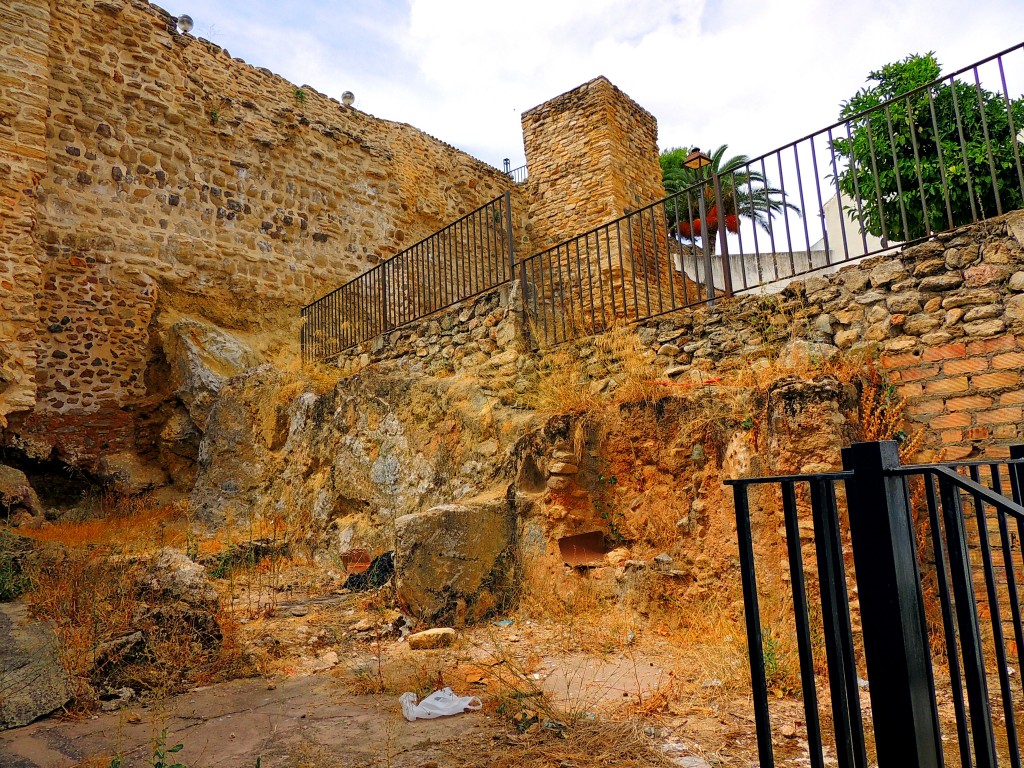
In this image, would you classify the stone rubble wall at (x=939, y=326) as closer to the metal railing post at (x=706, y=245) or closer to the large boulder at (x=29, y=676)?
the metal railing post at (x=706, y=245)

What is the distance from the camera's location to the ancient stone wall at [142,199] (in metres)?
8.88

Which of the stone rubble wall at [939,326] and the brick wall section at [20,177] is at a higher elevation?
the brick wall section at [20,177]

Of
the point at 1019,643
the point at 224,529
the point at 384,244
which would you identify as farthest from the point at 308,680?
the point at 384,244

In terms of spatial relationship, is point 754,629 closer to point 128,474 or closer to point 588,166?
point 128,474

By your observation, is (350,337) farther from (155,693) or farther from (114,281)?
(155,693)

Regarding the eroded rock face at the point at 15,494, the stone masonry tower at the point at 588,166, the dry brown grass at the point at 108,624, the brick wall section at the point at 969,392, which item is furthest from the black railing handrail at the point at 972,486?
the stone masonry tower at the point at 588,166

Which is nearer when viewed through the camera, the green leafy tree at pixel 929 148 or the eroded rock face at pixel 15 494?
the eroded rock face at pixel 15 494

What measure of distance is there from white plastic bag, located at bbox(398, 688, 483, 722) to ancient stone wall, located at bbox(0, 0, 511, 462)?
289 inches

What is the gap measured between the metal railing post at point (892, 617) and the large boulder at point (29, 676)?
3.90 m

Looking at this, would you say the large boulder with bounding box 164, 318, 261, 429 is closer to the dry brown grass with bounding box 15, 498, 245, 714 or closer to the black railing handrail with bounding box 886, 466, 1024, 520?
the dry brown grass with bounding box 15, 498, 245, 714

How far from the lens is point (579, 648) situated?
4441mm

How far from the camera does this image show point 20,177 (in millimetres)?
8617

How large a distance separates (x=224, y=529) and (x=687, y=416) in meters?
5.85

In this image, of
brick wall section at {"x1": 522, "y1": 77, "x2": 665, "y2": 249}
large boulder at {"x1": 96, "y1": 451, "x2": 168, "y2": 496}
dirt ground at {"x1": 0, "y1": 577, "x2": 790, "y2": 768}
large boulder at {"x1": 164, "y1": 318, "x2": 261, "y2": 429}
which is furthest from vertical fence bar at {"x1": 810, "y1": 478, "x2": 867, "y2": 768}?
brick wall section at {"x1": 522, "y1": 77, "x2": 665, "y2": 249}
